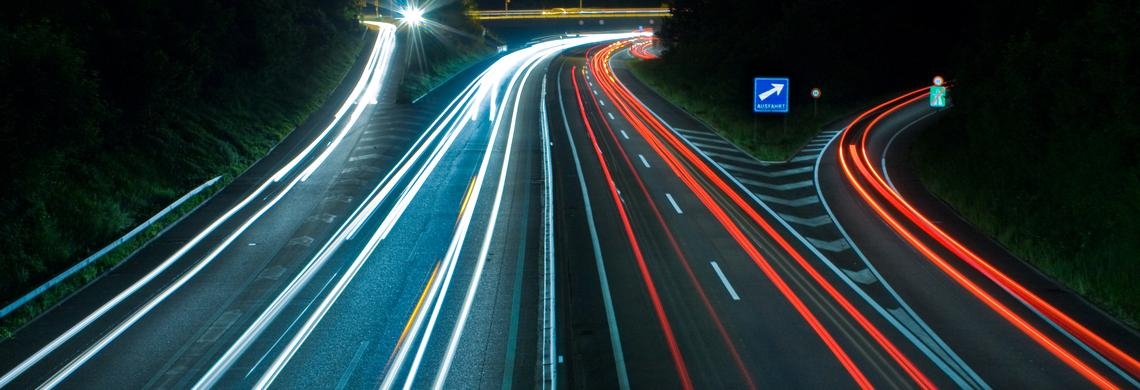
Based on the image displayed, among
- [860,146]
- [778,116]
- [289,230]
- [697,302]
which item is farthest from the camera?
[778,116]

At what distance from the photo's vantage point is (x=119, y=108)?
2769 cm

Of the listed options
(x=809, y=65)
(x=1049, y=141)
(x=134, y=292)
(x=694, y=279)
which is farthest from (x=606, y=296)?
(x=809, y=65)

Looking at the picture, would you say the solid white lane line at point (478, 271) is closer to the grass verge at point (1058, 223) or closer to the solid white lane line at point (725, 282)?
the solid white lane line at point (725, 282)

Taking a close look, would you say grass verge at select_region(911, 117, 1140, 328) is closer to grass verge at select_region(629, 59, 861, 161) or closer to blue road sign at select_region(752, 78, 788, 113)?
blue road sign at select_region(752, 78, 788, 113)

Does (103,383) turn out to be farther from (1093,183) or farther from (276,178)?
(1093,183)

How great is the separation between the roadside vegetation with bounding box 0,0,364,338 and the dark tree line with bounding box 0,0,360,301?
0.14 feet

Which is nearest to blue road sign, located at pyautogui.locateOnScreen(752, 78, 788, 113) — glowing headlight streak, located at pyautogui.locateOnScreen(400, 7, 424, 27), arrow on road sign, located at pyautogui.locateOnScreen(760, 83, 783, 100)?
arrow on road sign, located at pyautogui.locateOnScreen(760, 83, 783, 100)

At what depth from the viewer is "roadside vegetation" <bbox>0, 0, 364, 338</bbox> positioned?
64.2ft

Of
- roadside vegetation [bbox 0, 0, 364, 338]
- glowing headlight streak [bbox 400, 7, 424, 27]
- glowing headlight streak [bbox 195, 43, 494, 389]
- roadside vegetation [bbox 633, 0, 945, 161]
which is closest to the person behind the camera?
glowing headlight streak [bbox 195, 43, 494, 389]

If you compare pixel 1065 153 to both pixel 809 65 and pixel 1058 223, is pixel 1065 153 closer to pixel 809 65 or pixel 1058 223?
pixel 1058 223

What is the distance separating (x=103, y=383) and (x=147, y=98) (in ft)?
59.8

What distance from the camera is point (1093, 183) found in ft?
62.0

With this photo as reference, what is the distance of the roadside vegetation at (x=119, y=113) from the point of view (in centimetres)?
1956

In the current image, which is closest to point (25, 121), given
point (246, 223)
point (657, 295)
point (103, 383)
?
point (246, 223)
